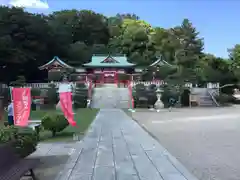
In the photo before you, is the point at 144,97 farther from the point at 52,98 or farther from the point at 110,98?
the point at 52,98

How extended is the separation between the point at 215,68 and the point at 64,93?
108 ft

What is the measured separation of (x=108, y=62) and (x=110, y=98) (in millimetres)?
17311

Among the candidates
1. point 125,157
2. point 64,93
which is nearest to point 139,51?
point 64,93

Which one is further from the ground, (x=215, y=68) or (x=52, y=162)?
(x=215, y=68)

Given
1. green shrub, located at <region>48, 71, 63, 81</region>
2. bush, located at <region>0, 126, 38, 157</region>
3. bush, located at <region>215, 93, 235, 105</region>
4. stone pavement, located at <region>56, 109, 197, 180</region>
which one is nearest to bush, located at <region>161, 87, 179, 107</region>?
bush, located at <region>215, 93, 235, 105</region>

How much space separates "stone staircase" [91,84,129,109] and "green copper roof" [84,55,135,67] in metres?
Answer: 11.5

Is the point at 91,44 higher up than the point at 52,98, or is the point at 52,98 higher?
the point at 91,44

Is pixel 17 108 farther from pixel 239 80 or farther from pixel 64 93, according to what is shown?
pixel 239 80

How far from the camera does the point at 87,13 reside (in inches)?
2985

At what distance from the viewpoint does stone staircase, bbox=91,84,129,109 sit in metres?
36.4

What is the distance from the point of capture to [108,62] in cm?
5631

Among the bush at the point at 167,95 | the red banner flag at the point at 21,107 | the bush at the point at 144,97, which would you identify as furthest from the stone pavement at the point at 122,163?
the bush at the point at 167,95

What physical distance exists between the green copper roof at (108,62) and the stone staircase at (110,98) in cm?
1151

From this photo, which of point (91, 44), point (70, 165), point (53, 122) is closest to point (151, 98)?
point (53, 122)
